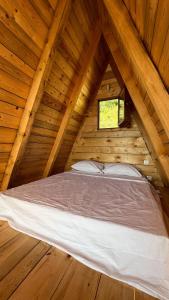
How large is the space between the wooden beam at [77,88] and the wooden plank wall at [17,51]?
29.4 inches

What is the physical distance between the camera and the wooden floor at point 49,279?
0.96 meters

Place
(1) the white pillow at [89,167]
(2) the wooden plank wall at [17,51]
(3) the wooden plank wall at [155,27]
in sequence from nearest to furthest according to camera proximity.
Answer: (3) the wooden plank wall at [155,27], (2) the wooden plank wall at [17,51], (1) the white pillow at [89,167]

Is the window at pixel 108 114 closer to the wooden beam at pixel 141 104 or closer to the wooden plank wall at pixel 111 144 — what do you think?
the wooden plank wall at pixel 111 144

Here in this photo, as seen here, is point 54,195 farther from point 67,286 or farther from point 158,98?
point 158,98

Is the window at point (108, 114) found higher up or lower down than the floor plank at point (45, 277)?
higher up

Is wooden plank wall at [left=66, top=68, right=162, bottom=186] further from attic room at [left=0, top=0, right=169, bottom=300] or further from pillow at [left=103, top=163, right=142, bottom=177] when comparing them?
attic room at [left=0, top=0, right=169, bottom=300]

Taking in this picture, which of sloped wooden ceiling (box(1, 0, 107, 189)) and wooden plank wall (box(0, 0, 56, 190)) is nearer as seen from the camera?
wooden plank wall (box(0, 0, 56, 190))

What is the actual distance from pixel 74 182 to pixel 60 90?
1388 millimetres

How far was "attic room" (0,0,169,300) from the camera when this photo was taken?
3.25 ft

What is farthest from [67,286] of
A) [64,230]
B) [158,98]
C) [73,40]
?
[73,40]

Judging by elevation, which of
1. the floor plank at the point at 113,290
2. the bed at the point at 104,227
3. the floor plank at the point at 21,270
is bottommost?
the floor plank at the point at 21,270

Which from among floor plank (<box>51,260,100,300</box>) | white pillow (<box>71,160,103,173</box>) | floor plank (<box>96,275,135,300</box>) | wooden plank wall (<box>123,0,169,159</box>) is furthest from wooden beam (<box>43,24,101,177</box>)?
floor plank (<box>96,275,135,300</box>)

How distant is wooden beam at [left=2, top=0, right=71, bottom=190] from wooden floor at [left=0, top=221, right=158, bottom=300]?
981 mm

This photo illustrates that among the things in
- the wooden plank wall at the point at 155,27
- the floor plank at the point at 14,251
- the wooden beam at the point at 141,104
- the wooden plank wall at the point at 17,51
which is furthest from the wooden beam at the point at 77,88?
the floor plank at the point at 14,251
